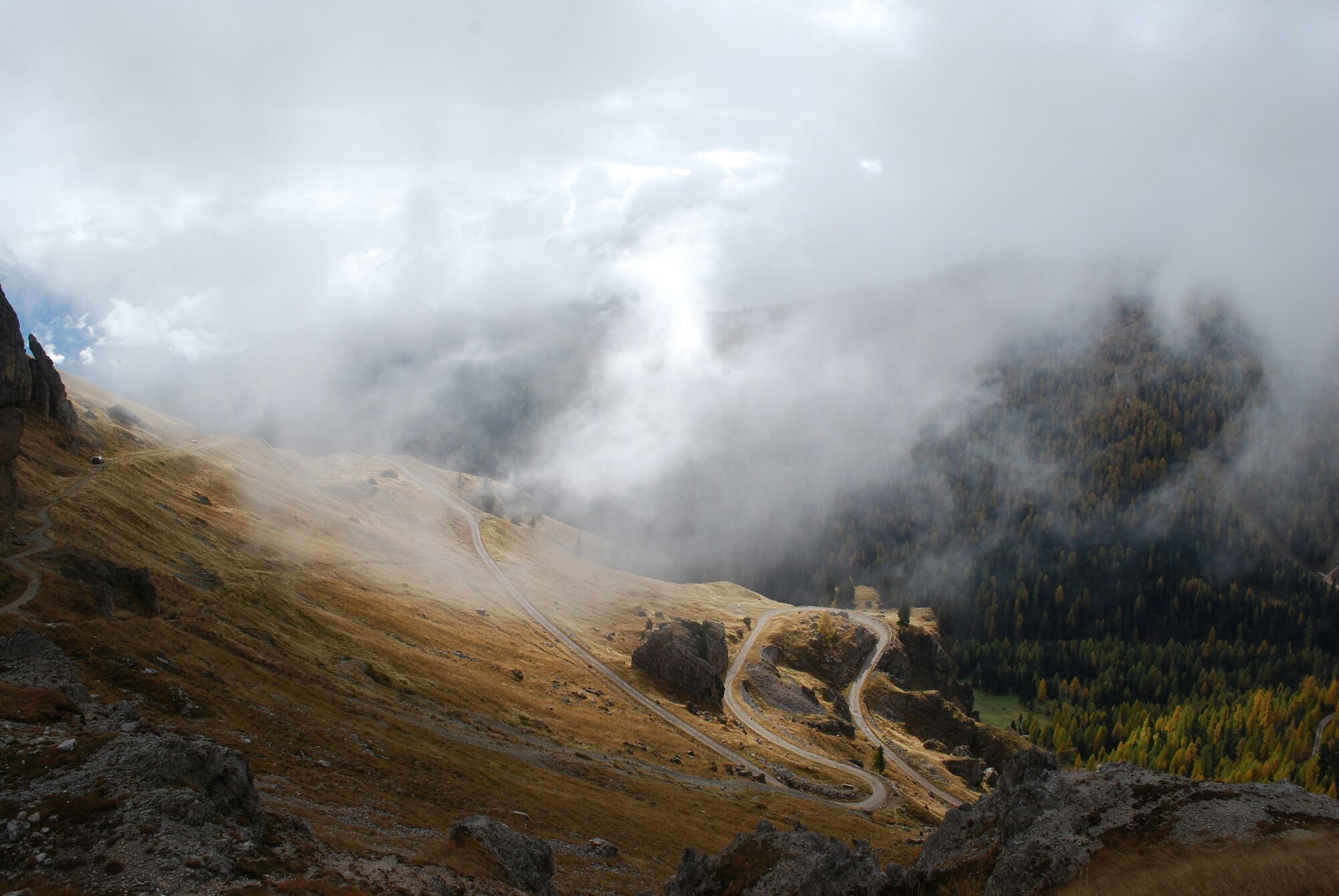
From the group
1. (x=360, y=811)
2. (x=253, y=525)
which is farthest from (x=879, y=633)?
(x=360, y=811)

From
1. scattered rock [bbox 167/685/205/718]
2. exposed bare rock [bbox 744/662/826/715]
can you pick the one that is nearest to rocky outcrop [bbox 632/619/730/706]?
exposed bare rock [bbox 744/662/826/715]

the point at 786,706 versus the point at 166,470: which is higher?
the point at 166,470

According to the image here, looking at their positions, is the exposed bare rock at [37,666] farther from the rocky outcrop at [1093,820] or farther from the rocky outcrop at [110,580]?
the rocky outcrop at [1093,820]

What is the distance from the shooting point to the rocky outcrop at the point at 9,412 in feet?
200


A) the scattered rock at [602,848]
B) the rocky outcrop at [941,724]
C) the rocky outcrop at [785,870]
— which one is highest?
the rocky outcrop at [785,870]

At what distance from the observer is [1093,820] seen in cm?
→ 2530

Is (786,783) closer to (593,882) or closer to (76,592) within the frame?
(593,882)

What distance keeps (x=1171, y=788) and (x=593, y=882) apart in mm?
34821

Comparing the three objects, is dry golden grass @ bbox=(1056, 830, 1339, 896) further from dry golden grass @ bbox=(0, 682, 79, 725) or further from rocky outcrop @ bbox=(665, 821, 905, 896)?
dry golden grass @ bbox=(0, 682, 79, 725)

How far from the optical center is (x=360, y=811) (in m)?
42.1

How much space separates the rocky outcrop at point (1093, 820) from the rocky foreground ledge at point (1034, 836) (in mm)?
39

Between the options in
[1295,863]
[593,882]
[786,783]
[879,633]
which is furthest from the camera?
[879,633]

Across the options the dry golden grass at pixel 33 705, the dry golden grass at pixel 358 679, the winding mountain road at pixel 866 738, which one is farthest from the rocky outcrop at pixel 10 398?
the winding mountain road at pixel 866 738

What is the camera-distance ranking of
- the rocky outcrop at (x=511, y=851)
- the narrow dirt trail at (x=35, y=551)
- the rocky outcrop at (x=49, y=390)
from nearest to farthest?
the rocky outcrop at (x=511, y=851) < the narrow dirt trail at (x=35, y=551) < the rocky outcrop at (x=49, y=390)
